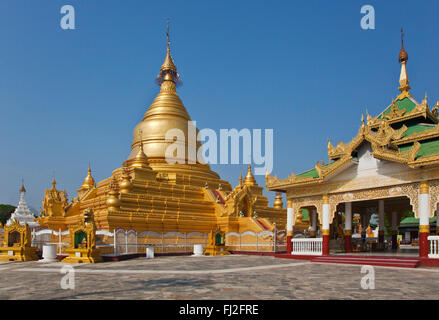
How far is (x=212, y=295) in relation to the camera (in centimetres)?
872

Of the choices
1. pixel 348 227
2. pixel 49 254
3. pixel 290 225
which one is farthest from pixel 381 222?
pixel 49 254

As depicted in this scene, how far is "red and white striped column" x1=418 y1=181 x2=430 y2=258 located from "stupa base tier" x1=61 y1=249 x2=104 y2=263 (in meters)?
14.5

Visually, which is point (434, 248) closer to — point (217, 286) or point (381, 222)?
point (381, 222)

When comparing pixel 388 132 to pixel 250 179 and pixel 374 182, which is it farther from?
pixel 250 179

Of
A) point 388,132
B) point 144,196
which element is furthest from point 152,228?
point 388,132

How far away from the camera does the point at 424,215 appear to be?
1619cm

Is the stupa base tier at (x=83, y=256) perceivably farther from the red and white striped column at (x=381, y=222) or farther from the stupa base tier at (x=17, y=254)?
the red and white striped column at (x=381, y=222)

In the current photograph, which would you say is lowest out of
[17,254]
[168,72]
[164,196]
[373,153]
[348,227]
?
[17,254]

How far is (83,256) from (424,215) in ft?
50.5

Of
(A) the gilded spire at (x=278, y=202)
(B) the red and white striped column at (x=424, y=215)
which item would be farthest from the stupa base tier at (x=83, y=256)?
(A) the gilded spire at (x=278, y=202)

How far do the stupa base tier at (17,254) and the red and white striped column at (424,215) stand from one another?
1912cm

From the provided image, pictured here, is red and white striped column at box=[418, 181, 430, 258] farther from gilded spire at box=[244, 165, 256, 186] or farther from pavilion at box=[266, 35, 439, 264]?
gilded spire at box=[244, 165, 256, 186]

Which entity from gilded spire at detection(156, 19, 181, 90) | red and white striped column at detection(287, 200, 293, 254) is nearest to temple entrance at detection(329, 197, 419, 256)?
red and white striped column at detection(287, 200, 293, 254)

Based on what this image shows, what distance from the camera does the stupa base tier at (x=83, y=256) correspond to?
1898 centimetres
